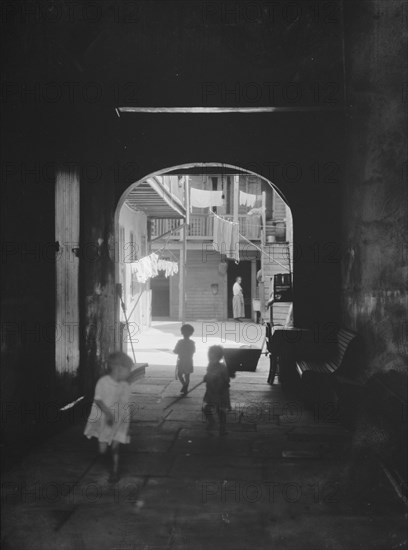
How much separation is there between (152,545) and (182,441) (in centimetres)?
240

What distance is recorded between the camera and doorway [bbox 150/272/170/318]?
2850 cm

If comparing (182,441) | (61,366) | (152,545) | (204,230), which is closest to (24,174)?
(61,366)

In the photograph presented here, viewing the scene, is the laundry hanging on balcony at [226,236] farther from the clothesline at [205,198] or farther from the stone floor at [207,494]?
the stone floor at [207,494]

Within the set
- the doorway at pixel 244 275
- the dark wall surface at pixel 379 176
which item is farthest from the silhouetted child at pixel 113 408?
the doorway at pixel 244 275

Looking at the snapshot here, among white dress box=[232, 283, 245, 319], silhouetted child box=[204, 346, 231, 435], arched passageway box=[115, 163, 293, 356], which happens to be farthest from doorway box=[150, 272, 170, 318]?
silhouetted child box=[204, 346, 231, 435]

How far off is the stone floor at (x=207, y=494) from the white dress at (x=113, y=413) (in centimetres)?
34

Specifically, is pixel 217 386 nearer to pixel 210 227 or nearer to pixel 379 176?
pixel 379 176

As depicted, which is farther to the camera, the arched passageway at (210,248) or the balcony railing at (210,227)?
the balcony railing at (210,227)

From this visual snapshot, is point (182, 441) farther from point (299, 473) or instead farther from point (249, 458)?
point (299, 473)

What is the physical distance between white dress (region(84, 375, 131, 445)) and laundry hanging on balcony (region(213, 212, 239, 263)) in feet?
62.0

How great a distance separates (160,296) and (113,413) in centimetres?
2385

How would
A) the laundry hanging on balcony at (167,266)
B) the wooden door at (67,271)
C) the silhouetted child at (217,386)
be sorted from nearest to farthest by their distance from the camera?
the silhouetted child at (217,386) < the wooden door at (67,271) < the laundry hanging on balcony at (167,266)

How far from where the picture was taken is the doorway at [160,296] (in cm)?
2850

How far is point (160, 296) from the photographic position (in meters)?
28.6
